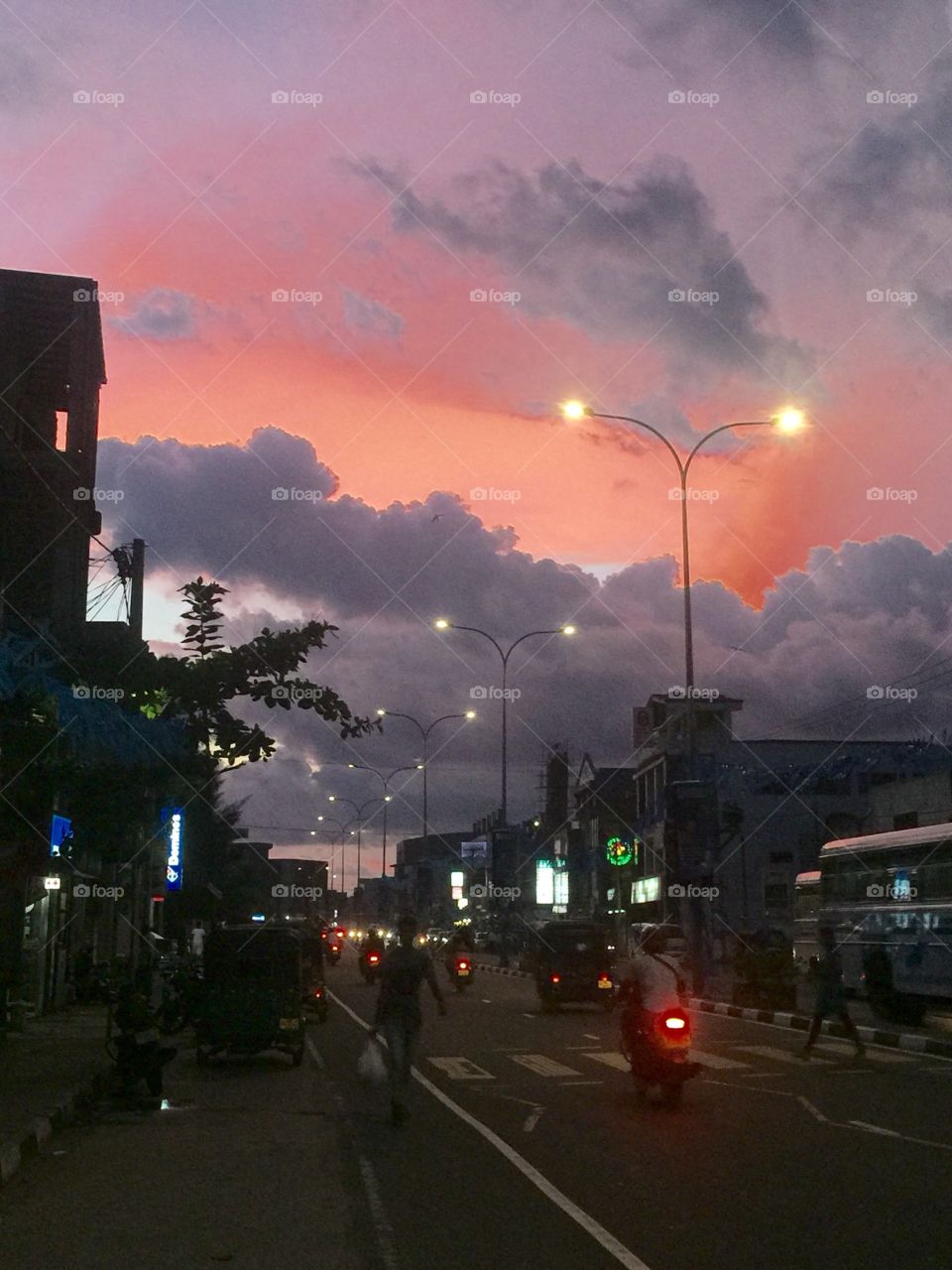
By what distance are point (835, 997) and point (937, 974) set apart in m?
5.74

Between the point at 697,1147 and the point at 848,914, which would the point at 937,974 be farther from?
the point at 697,1147

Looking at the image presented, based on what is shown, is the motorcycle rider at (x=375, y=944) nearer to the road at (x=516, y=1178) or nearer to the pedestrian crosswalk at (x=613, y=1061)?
the pedestrian crosswalk at (x=613, y=1061)

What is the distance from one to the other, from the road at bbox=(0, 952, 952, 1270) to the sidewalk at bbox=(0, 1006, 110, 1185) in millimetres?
389

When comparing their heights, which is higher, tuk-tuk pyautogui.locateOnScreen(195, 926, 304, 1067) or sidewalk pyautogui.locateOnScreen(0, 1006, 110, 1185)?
tuk-tuk pyautogui.locateOnScreen(195, 926, 304, 1067)

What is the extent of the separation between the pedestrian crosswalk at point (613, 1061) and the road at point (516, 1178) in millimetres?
284

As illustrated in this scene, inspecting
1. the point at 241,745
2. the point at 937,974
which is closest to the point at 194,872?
the point at 937,974

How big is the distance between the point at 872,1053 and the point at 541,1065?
5.65 metres

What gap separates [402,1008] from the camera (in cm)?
1437

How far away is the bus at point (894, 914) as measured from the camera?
25.7 metres

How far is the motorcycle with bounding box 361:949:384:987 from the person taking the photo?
45266mm

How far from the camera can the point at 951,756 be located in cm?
7644

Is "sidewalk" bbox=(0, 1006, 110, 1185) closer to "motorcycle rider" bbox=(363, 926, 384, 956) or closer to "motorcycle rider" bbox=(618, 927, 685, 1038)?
"motorcycle rider" bbox=(618, 927, 685, 1038)

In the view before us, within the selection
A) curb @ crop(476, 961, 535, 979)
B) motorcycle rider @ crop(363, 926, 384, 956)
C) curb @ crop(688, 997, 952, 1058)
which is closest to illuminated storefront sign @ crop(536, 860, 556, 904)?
curb @ crop(476, 961, 535, 979)

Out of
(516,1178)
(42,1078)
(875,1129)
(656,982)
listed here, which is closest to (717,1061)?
(656,982)
